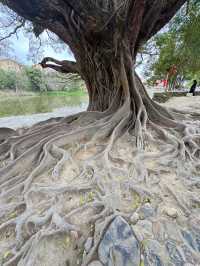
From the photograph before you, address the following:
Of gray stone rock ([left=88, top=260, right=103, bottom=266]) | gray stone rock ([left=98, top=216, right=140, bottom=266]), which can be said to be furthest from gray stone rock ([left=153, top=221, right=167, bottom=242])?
gray stone rock ([left=88, top=260, right=103, bottom=266])

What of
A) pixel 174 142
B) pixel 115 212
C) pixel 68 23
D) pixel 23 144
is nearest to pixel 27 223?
pixel 115 212

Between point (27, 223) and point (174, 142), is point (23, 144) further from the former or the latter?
point (174, 142)

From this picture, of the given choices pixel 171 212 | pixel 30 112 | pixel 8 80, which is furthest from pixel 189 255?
pixel 8 80

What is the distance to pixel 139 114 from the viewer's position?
Result: 8.78 ft

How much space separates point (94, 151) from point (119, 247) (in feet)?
4.35

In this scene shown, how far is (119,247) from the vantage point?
872 mm

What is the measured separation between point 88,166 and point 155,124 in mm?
1492

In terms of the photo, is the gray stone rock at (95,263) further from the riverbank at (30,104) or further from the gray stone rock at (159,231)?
the riverbank at (30,104)

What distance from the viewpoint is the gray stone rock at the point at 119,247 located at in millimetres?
821

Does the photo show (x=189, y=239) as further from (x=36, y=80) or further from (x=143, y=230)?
(x=36, y=80)

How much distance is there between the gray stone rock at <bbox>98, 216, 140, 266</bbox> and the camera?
821 millimetres

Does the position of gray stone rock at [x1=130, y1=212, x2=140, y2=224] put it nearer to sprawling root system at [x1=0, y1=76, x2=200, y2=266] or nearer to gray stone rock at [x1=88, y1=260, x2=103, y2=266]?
sprawling root system at [x1=0, y1=76, x2=200, y2=266]

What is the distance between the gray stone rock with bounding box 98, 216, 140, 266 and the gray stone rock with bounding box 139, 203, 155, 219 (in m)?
0.17

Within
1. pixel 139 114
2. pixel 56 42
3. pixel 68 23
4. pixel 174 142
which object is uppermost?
pixel 56 42
